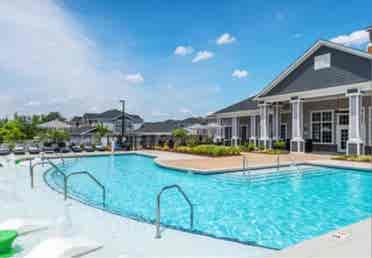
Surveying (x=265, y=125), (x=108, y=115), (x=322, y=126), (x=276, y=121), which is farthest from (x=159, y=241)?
(x=108, y=115)

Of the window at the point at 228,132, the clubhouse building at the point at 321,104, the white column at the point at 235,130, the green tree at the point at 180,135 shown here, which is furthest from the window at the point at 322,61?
the green tree at the point at 180,135

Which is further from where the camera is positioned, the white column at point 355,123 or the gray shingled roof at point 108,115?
the gray shingled roof at point 108,115

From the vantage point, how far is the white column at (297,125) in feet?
64.7

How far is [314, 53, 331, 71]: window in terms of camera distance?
1850cm

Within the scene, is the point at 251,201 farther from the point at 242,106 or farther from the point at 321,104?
the point at 242,106

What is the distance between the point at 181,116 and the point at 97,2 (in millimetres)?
44175

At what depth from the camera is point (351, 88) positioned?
1661cm

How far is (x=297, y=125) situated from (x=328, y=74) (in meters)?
3.97

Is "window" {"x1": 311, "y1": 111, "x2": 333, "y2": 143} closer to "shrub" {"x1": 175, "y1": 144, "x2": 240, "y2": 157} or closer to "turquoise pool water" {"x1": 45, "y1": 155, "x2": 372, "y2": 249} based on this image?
"shrub" {"x1": 175, "y1": 144, "x2": 240, "y2": 157}

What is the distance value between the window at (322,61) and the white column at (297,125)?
101 inches

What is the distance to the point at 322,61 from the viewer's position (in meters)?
18.9

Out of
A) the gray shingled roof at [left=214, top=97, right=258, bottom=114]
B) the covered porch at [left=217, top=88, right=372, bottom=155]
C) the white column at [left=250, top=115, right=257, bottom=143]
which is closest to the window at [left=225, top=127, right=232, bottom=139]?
the gray shingled roof at [left=214, top=97, right=258, bottom=114]

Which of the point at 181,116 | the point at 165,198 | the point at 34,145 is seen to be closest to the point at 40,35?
the point at 165,198

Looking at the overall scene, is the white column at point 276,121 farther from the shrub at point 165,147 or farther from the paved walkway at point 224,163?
the shrub at point 165,147
